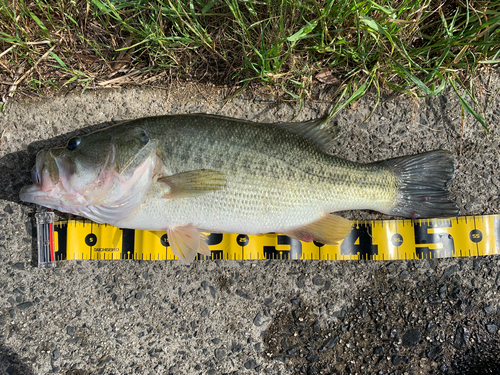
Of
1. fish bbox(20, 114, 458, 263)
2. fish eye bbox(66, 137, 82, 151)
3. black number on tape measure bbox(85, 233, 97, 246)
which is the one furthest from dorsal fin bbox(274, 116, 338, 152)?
black number on tape measure bbox(85, 233, 97, 246)

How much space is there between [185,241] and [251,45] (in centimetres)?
156

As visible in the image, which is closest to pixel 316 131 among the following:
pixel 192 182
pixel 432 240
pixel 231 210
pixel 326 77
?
pixel 326 77

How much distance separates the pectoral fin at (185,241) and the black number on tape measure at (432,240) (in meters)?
1.76

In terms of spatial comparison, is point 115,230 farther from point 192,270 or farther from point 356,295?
point 356,295

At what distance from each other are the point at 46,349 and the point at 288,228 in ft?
7.21

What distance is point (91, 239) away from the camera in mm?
2582

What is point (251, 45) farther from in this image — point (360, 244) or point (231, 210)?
point (360, 244)

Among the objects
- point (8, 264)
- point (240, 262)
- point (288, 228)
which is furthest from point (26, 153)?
point (288, 228)

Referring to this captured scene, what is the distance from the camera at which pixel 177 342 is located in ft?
8.42

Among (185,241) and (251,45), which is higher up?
(251,45)

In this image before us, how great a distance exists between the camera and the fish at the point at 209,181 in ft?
6.87

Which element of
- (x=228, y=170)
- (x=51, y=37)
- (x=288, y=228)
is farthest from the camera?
(x=51, y=37)

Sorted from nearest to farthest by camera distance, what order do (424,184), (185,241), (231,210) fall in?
1. (231,210)
2. (185,241)
3. (424,184)

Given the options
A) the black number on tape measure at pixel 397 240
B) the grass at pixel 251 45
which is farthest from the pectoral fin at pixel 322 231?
the grass at pixel 251 45
